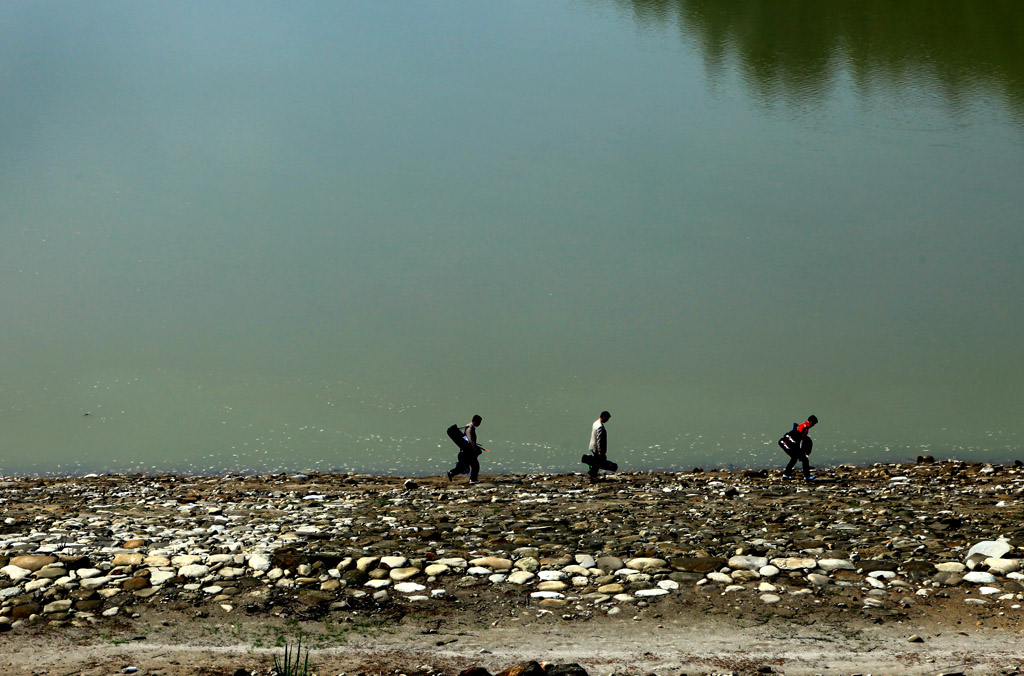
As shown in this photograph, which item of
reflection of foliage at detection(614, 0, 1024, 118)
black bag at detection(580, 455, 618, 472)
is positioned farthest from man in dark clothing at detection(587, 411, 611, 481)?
reflection of foliage at detection(614, 0, 1024, 118)

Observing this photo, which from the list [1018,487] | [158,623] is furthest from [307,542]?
[1018,487]

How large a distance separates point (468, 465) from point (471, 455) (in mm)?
359

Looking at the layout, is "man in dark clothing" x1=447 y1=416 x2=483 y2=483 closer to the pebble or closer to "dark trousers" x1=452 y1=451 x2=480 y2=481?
"dark trousers" x1=452 y1=451 x2=480 y2=481

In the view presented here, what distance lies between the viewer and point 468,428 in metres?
22.4

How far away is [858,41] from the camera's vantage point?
225 feet

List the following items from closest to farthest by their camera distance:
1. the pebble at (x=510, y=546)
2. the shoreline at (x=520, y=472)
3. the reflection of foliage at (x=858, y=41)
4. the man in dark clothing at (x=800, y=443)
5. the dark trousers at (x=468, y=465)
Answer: the pebble at (x=510, y=546) < the man in dark clothing at (x=800, y=443) < the dark trousers at (x=468, y=465) < the shoreline at (x=520, y=472) < the reflection of foliage at (x=858, y=41)

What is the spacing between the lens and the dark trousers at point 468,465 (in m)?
22.6

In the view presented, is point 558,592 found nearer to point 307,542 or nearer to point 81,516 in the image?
point 307,542

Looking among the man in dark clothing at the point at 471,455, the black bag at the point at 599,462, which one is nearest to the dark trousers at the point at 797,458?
the black bag at the point at 599,462

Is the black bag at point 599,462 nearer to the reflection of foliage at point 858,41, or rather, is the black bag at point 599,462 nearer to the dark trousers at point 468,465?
the dark trousers at point 468,465

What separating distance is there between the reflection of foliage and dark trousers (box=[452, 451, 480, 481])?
44278 millimetres

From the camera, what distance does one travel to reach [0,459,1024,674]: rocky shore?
39.5 ft

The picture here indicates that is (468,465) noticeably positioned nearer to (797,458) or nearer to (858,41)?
(797,458)

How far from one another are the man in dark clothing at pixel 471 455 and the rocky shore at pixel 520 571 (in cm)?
259
